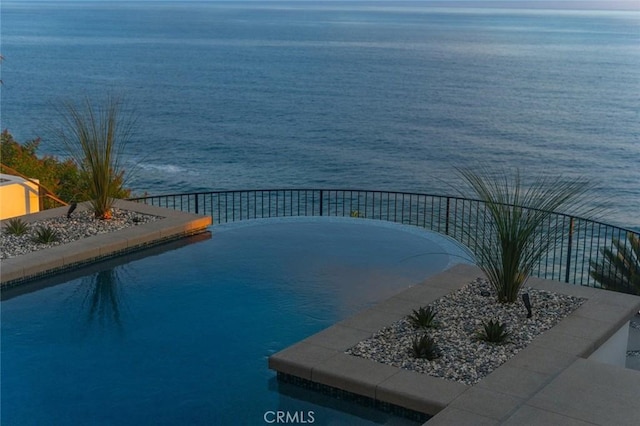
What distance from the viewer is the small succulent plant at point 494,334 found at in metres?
7.41

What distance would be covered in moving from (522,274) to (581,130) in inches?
1687

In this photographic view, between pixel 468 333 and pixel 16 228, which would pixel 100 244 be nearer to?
pixel 16 228

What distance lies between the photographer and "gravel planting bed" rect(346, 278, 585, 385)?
22.7ft

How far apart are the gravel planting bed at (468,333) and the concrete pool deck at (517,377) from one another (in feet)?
0.42

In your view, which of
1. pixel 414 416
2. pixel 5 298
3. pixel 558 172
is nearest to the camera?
pixel 414 416

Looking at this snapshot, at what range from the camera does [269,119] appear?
52.0 m

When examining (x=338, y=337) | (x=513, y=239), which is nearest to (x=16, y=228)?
(x=338, y=337)

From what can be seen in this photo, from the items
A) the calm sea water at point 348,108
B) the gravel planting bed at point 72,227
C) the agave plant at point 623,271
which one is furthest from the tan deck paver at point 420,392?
the calm sea water at point 348,108

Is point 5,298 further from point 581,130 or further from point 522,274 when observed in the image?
point 581,130

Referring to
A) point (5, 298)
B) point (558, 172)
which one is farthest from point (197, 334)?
point (558, 172)

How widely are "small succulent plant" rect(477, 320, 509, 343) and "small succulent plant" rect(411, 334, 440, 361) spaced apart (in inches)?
23.6

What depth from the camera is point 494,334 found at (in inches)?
→ 292

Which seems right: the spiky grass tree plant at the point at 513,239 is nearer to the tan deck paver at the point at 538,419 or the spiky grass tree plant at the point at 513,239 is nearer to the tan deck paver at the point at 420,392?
the tan deck paver at the point at 420,392

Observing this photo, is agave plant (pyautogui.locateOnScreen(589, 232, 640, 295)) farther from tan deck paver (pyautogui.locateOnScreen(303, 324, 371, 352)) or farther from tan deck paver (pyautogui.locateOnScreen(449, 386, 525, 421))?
tan deck paver (pyautogui.locateOnScreen(449, 386, 525, 421))
